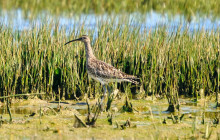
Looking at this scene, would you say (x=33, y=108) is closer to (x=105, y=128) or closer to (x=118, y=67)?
(x=118, y=67)

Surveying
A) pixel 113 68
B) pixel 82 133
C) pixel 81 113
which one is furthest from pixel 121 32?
pixel 82 133

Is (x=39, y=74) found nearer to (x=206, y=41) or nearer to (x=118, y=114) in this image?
(x=118, y=114)

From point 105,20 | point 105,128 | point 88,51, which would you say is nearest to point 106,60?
point 88,51

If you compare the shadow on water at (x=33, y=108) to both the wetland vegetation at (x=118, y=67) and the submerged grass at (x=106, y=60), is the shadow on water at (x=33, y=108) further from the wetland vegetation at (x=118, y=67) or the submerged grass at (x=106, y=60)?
the submerged grass at (x=106, y=60)

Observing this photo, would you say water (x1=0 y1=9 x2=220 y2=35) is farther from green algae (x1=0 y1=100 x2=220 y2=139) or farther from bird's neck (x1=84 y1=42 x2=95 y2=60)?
green algae (x1=0 y1=100 x2=220 y2=139)

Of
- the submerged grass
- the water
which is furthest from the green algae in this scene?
the water

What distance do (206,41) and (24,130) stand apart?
5.09m

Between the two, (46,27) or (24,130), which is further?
(46,27)

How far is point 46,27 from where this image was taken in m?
9.85

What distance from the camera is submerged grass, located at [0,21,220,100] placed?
926 centimetres

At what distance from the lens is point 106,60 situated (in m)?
9.88

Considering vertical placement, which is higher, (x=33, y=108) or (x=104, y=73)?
(x=104, y=73)

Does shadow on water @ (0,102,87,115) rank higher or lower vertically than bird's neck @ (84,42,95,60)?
lower

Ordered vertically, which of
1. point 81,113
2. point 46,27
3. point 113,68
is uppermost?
point 46,27
